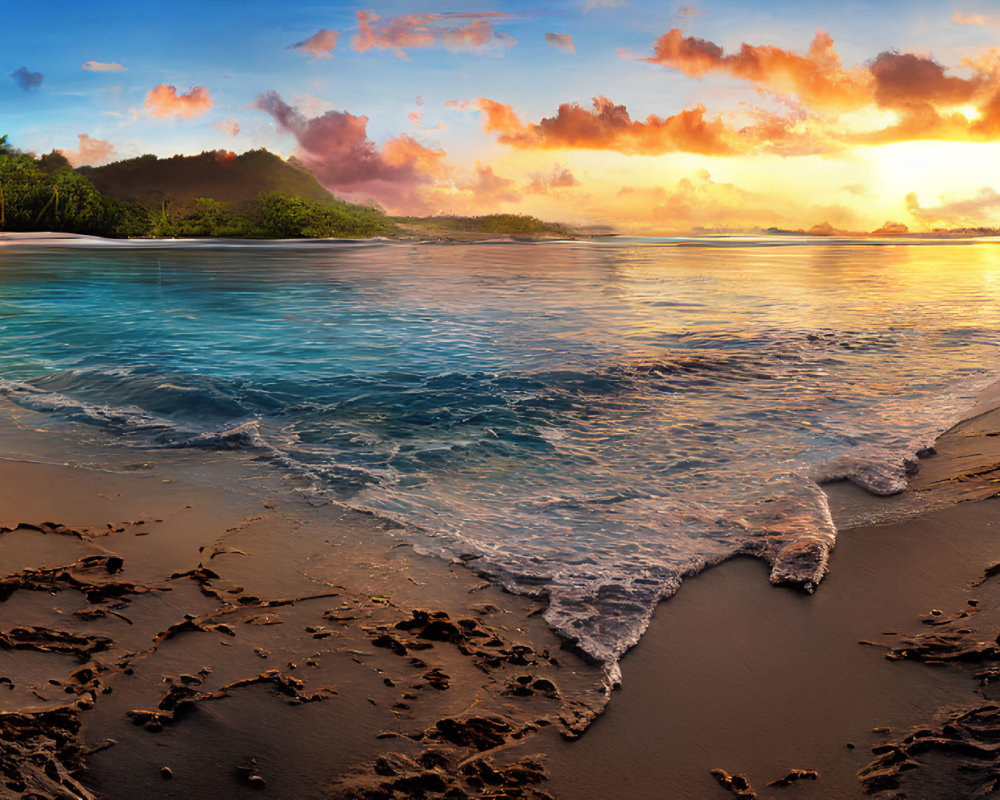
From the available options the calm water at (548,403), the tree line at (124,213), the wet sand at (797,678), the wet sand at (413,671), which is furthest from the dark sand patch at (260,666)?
the tree line at (124,213)

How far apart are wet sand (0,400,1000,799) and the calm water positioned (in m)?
0.35

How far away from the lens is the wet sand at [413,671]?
1996 mm

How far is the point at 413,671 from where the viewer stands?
2477 millimetres

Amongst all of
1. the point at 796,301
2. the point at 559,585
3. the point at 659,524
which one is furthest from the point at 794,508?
the point at 796,301

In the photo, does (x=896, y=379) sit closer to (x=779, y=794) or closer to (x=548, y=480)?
(x=548, y=480)

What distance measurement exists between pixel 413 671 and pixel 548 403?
4.54 metres

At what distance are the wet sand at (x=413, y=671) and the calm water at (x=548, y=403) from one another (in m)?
0.35

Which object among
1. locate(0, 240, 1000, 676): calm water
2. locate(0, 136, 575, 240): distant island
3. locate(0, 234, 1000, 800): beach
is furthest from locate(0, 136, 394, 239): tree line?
locate(0, 234, 1000, 800): beach

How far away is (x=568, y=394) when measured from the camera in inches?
282

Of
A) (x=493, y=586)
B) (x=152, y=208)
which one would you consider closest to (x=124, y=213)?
(x=152, y=208)

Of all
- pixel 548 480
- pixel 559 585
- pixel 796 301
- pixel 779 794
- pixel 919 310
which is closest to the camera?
pixel 779 794

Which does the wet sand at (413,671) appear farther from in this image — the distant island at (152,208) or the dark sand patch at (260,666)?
the distant island at (152,208)

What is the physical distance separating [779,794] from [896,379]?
7507mm

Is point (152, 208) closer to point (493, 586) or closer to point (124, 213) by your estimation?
point (124, 213)
